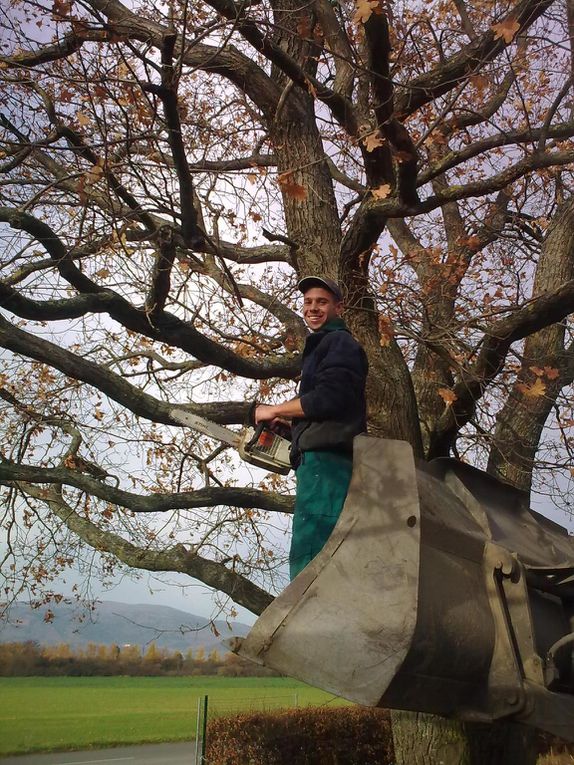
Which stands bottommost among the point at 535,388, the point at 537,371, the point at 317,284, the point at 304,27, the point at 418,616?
the point at 418,616

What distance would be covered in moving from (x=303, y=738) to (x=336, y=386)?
35.1ft

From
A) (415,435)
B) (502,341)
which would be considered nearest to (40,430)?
(415,435)

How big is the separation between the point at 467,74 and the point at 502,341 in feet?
7.09

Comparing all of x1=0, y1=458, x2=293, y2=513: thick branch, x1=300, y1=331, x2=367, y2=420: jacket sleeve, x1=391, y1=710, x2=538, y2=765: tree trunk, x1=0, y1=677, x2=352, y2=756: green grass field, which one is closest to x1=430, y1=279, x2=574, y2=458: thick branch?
x1=0, y1=458, x2=293, y2=513: thick branch

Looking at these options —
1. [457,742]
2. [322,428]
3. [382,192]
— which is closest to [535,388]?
[382,192]

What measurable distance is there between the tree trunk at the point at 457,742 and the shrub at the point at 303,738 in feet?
18.4

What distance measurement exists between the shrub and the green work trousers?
9213 mm

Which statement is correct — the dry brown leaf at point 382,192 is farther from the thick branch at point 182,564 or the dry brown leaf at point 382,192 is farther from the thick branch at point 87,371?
the thick branch at point 182,564

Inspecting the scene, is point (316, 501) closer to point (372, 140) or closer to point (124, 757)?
point (372, 140)

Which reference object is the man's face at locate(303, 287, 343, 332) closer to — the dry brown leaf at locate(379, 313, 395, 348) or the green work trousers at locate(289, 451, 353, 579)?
the green work trousers at locate(289, 451, 353, 579)

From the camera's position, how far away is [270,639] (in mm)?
2352

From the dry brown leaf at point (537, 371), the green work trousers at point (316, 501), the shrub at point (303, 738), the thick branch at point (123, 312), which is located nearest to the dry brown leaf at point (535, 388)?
the dry brown leaf at point (537, 371)

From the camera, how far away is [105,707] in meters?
9.70

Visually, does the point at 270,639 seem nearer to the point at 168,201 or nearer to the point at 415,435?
the point at 168,201
